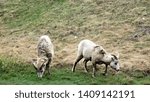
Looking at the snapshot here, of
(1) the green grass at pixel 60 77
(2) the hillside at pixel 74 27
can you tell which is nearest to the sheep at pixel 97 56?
(1) the green grass at pixel 60 77

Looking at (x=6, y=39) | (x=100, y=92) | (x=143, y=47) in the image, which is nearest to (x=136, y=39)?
(x=143, y=47)

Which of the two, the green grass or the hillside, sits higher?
the hillside

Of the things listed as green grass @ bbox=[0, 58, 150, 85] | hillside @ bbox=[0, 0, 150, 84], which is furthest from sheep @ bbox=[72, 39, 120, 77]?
hillside @ bbox=[0, 0, 150, 84]

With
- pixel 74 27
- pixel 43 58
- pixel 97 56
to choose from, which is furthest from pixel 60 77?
pixel 74 27

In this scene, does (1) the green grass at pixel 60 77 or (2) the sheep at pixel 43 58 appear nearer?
(1) the green grass at pixel 60 77

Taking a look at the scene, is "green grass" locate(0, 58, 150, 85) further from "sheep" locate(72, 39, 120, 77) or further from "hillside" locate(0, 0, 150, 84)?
"hillside" locate(0, 0, 150, 84)

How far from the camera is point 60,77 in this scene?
15.8m

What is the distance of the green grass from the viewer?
50.2 feet

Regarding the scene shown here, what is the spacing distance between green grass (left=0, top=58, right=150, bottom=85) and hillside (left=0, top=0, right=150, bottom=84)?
1.86ft

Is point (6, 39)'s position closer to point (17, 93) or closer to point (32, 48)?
point (32, 48)

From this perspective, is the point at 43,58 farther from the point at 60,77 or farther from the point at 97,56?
the point at 97,56

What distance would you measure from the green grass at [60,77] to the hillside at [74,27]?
0.57 m

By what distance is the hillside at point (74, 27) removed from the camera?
721 inches

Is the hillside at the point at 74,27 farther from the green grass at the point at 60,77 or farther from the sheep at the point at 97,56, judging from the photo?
the sheep at the point at 97,56
